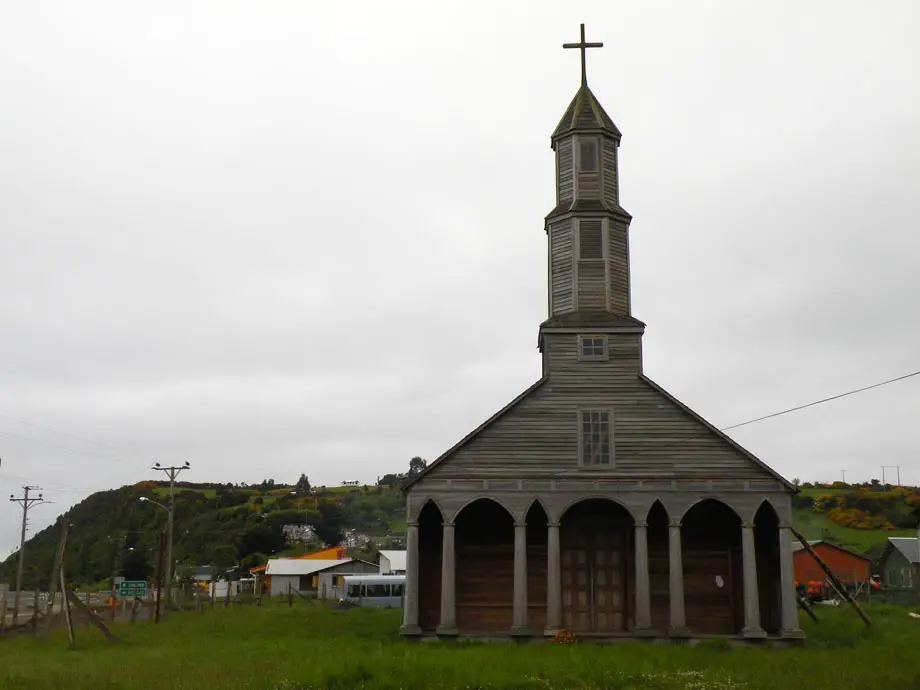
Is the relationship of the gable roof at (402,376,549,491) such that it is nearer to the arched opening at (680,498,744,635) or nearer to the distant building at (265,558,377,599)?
the arched opening at (680,498,744,635)

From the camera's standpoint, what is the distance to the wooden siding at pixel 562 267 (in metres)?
31.6

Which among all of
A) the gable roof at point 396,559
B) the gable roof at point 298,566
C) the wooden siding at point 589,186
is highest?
the wooden siding at point 589,186

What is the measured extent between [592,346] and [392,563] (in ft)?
163

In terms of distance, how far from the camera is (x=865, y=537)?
9581 centimetres

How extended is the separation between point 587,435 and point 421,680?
1155cm

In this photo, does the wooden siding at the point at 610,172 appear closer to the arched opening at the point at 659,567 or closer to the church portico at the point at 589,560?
the church portico at the point at 589,560

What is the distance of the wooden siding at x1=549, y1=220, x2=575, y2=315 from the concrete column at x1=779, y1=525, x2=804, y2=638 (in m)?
9.35

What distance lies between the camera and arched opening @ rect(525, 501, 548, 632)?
30703 millimetres

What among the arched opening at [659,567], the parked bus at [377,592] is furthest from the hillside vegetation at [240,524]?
the arched opening at [659,567]

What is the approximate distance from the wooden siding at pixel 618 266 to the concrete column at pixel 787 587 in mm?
8300

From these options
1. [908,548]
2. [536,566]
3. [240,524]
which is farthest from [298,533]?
[536,566]

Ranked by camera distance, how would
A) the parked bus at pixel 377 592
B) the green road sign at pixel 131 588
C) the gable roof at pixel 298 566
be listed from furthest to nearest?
the gable roof at pixel 298 566, the parked bus at pixel 377 592, the green road sign at pixel 131 588

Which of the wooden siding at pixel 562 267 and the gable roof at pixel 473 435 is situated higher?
the wooden siding at pixel 562 267

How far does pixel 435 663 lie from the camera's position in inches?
830
